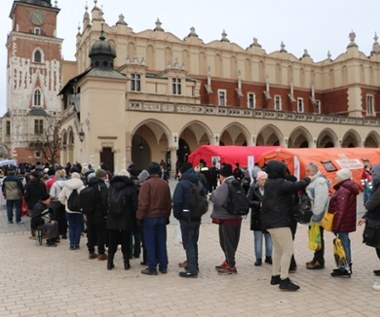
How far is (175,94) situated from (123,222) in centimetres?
2802

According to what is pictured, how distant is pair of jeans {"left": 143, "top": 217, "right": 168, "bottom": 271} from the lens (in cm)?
637

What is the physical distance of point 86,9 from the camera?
40906mm

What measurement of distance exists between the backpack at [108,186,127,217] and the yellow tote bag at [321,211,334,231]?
10.6ft

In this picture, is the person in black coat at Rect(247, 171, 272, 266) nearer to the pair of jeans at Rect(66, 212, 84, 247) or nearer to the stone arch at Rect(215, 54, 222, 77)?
the pair of jeans at Rect(66, 212, 84, 247)

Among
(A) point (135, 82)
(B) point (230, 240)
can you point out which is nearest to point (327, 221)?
(B) point (230, 240)

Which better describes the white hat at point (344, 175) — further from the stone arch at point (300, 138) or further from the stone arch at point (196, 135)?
the stone arch at point (300, 138)

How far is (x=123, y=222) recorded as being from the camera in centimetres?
666

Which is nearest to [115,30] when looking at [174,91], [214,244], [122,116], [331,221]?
[174,91]

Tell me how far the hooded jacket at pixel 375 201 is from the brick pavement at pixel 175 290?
1.01 metres

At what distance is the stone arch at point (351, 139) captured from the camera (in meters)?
37.1

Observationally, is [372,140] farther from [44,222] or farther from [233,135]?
[44,222]

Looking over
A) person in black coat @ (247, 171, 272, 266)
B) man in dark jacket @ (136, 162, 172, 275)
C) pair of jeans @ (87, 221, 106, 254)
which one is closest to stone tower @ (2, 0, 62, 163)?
pair of jeans @ (87, 221, 106, 254)

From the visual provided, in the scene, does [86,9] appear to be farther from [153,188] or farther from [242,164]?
[153,188]

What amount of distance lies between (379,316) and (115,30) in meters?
36.9
